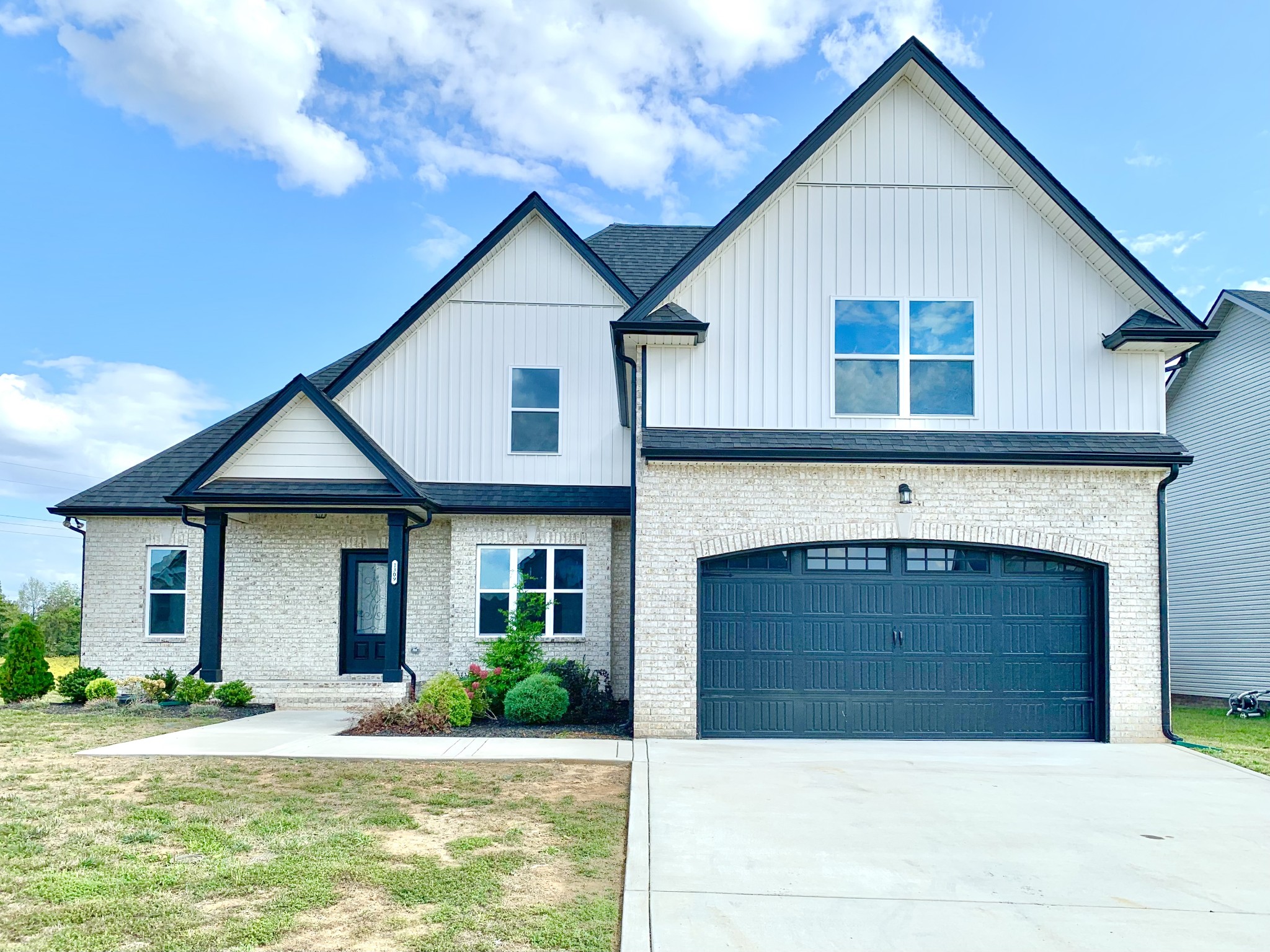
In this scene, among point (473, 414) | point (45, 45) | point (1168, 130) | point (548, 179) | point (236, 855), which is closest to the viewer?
point (236, 855)

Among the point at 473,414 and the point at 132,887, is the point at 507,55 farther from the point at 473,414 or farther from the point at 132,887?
the point at 132,887

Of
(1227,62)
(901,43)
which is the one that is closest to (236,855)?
(901,43)

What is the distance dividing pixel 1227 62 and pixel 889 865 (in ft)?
59.4

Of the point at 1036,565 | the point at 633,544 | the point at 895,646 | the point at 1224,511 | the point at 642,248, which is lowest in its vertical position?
the point at 895,646

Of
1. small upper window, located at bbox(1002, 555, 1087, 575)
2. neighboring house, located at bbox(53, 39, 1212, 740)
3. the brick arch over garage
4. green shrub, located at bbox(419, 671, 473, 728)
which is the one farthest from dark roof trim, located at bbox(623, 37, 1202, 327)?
green shrub, located at bbox(419, 671, 473, 728)

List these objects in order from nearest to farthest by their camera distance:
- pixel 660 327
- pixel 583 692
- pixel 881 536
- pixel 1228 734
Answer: pixel 660 327
pixel 881 536
pixel 583 692
pixel 1228 734

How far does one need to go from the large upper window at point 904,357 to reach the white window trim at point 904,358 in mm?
12

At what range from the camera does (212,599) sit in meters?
14.5

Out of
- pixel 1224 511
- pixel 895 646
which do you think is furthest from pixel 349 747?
pixel 1224 511

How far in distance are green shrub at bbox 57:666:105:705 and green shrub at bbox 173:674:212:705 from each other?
216 cm

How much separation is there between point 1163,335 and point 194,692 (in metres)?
15.5

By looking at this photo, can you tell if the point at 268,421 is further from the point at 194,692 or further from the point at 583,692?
the point at 583,692

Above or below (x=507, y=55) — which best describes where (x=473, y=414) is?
below

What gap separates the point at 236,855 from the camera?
6.40 m
